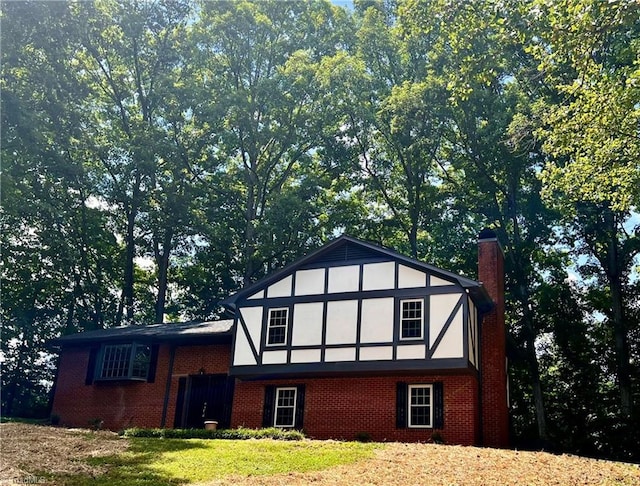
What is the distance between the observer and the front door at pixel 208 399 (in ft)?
74.3

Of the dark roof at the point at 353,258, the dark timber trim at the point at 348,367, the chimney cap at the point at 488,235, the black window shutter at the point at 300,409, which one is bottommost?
the black window shutter at the point at 300,409

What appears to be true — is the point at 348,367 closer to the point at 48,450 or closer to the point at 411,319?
the point at 411,319

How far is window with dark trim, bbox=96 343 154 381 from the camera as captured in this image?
78.1 ft

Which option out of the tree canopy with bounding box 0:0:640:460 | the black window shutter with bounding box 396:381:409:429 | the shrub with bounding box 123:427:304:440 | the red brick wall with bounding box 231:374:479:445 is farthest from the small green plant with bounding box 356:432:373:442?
the tree canopy with bounding box 0:0:640:460

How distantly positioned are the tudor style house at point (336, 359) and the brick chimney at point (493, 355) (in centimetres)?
4

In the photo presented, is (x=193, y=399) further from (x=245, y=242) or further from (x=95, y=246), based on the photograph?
(x=95, y=246)

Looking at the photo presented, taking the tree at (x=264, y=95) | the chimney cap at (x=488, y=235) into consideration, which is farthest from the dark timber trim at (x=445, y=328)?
the tree at (x=264, y=95)

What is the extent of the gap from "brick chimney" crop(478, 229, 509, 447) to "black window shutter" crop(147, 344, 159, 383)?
12.4 meters

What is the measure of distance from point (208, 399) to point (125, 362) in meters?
3.74

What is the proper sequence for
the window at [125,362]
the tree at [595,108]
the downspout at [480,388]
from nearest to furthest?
1. the tree at [595,108]
2. the downspout at [480,388]
3. the window at [125,362]

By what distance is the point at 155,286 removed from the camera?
3709 centimetres

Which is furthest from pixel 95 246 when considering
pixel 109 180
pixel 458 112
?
pixel 458 112

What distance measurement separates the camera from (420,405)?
1928cm

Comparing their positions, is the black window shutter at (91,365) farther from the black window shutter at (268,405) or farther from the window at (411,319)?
the window at (411,319)
